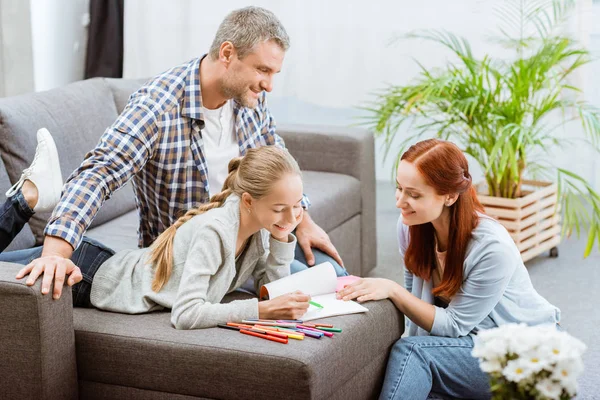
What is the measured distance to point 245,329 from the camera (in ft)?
6.51

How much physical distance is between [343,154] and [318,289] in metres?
1.28

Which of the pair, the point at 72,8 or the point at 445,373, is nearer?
the point at 445,373

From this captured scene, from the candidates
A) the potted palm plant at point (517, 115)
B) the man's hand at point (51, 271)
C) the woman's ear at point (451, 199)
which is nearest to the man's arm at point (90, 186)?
the man's hand at point (51, 271)

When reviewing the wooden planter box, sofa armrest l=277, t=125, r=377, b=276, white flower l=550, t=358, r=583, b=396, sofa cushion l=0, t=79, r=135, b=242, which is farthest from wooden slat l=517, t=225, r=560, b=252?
white flower l=550, t=358, r=583, b=396

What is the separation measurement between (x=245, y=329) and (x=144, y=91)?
77cm

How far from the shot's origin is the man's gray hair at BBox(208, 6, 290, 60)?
2373 mm

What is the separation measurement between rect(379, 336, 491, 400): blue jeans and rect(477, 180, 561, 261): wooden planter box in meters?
1.41

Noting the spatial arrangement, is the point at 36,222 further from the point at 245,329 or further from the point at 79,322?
the point at 245,329

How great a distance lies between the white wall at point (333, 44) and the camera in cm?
417

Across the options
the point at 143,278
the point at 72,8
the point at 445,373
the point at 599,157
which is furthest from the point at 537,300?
the point at 72,8

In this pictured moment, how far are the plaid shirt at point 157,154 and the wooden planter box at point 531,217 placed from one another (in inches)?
52.9

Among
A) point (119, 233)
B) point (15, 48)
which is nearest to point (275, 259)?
point (119, 233)

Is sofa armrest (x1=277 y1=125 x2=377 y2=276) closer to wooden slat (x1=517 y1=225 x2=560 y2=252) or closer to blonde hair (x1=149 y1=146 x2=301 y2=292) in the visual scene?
wooden slat (x1=517 y1=225 x2=560 y2=252)

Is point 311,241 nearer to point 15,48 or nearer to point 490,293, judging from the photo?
point 490,293
